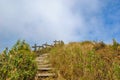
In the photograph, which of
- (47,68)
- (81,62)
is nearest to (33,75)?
(47,68)

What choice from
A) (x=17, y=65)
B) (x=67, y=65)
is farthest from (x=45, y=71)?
(x=17, y=65)

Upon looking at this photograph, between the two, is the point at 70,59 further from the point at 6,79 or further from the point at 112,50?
the point at 6,79

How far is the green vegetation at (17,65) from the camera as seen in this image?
1010 cm

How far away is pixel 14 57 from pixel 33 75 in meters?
1.16

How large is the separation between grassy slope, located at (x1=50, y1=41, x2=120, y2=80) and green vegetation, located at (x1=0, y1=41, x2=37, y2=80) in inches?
57.4

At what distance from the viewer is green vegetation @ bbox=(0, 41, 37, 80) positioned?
10102mm

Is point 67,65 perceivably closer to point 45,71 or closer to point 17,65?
point 45,71

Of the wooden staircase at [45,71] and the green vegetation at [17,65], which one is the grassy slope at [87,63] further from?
the green vegetation at [17,65]

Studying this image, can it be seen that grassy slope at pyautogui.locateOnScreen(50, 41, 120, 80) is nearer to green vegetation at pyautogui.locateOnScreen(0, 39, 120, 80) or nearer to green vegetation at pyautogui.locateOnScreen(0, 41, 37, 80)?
green vegetation at pyautogui.locateOnScreen(0, 39, 120, 80)

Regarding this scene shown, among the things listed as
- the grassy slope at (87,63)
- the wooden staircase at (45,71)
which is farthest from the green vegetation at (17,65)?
the grassy slope at (87,63)

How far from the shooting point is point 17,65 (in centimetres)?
1033

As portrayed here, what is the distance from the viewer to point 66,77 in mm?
11133

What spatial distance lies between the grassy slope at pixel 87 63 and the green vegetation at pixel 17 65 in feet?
4.78

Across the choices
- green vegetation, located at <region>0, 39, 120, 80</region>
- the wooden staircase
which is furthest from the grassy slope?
the wooden staircase
